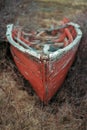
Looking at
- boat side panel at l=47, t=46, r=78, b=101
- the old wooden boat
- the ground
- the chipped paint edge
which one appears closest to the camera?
the chipped paint edge

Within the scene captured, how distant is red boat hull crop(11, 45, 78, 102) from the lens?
7891 millimetres

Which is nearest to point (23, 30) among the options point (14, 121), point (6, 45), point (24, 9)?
point (6, 45)

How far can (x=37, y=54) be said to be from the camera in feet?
25.6

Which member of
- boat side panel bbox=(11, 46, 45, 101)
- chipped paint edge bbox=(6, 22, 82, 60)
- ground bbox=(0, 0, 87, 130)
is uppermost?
chipped paint edge bbox=(6, 22, 82, 60)

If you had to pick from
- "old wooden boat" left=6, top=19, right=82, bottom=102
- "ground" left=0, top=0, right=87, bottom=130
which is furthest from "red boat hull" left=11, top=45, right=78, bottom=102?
"ground" left=0, top=0, right=87, bottom=130

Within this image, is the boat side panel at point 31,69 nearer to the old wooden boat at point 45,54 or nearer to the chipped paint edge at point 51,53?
the old wooden boat at point 45,54

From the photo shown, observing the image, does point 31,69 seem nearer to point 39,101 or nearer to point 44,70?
point 44,70

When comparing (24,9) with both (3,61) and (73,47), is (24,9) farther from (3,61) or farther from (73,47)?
(73,47)

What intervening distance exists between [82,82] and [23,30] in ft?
7.68

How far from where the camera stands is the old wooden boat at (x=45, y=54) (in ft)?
25.8

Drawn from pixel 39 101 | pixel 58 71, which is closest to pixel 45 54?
pixel 58 71

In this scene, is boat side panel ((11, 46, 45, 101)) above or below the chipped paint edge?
below

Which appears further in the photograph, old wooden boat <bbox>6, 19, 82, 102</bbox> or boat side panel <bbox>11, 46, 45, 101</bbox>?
boat side panel <bbox>11, 46, 45, 101</bbox>

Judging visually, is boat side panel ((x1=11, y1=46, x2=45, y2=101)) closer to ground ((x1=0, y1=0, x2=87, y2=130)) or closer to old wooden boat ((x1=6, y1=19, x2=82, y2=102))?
old wooden boat ((x1=6, y1=19, x2=82, y2=102))
